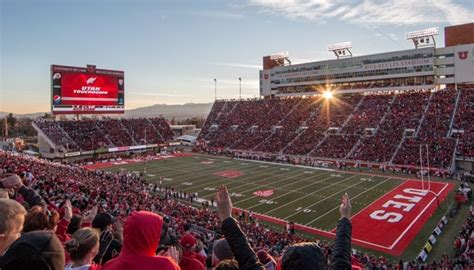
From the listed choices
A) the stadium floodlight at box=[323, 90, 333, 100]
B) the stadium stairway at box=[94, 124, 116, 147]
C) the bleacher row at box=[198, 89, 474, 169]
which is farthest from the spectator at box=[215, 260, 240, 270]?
the stadium floodlight at box=[323, 90, 333, 100]

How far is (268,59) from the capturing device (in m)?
69.5

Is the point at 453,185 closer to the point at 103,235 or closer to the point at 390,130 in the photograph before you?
the point at 390,130

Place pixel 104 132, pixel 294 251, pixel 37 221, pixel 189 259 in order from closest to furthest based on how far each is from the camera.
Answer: pixel 294 251 < pixel 37 221 < pixel 189 259 < pixel 104 132

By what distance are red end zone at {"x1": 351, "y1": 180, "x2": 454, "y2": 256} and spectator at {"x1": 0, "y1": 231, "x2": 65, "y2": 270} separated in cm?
1626

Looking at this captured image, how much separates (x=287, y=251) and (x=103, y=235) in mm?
2750

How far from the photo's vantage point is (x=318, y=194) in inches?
1015

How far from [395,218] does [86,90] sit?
144 ft

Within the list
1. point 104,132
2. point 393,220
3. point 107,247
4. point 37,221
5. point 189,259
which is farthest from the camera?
point 104,132

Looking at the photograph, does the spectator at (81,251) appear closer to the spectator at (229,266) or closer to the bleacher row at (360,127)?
the spectator at (229,266)

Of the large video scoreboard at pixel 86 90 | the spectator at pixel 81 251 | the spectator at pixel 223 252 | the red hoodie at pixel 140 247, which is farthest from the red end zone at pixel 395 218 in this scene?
the large video scoreboard at pixel 86 90

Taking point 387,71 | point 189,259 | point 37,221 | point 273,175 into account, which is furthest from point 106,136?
point 189,259

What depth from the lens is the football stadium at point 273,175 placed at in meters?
2.73

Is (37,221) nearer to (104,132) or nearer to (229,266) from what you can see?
(229,266)

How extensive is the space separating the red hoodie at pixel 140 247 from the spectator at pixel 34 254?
0.33 meters
